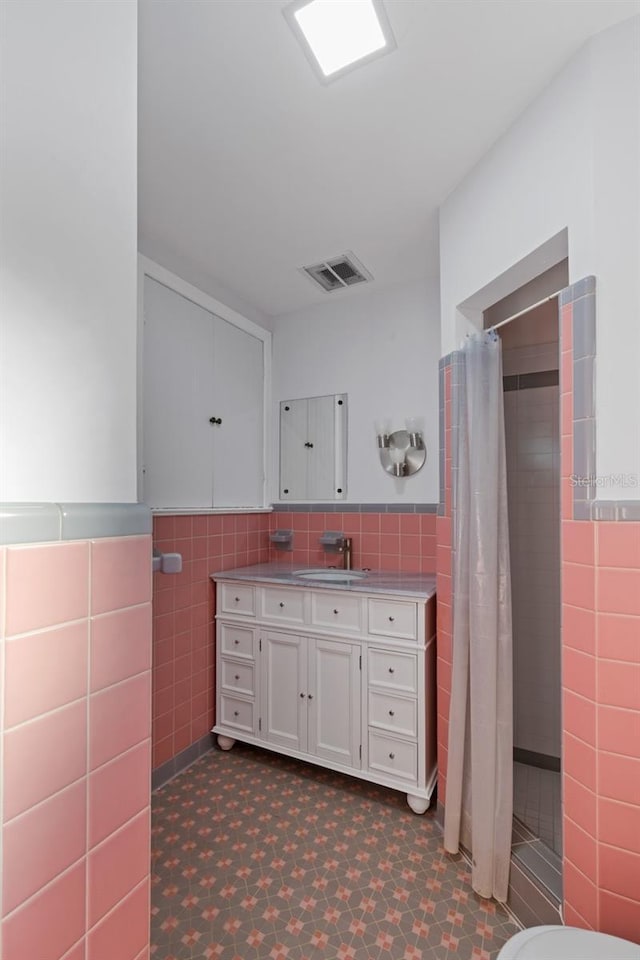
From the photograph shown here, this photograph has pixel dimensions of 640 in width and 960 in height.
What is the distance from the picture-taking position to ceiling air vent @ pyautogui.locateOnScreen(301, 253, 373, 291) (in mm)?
2395

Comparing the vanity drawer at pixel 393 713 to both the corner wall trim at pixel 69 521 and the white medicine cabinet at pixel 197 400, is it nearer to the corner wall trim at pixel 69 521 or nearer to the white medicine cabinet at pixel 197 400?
the white medicine cabinet at pixel 197 400

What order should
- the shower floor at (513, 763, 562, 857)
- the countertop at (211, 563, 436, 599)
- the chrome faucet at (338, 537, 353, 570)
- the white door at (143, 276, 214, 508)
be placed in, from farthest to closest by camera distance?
the chrome faucet at (338, 537, 353, 570) → the white door at (143, 276, 214, 508) → the countertop at (211, 563, 436, 599) → the shower floor at (513, 763, 562, 857)

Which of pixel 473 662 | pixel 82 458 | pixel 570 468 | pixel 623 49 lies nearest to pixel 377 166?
pixel 623 49

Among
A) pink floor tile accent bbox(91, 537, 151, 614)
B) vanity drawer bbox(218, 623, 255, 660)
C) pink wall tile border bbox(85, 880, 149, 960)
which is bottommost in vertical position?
vanity drawer bbox(218, 623, 255, 660)

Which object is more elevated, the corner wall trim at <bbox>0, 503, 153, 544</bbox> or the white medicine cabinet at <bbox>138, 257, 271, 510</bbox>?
the white medicine cabinet at <bbox>138, 257, 271, 510</bbox>

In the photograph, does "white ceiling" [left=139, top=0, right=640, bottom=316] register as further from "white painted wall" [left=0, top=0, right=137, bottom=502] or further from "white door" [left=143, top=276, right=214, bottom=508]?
"white painted wall" [left=0, top=0, right=137, bottom=502]

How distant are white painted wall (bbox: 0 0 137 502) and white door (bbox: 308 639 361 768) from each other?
160 cm

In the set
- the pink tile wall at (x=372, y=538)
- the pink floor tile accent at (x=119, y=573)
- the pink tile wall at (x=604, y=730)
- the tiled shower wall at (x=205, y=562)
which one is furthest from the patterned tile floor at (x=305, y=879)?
the pink floor tile accent at (x=119, y=573)

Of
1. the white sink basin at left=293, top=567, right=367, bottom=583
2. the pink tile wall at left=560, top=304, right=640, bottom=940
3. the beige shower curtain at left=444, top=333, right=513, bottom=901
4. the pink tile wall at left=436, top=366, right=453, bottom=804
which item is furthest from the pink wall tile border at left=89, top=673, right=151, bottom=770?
the white sink basin at left=293, top=567, right=367, bottom=583

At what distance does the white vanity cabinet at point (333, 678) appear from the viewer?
1938mm

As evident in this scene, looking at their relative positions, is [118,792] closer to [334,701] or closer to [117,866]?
[117,866]

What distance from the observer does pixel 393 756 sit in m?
1.96

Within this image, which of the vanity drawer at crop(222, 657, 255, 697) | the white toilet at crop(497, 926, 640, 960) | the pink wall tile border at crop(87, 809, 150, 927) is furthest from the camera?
the vanity drawer at crop(222, 657, 255, 697)

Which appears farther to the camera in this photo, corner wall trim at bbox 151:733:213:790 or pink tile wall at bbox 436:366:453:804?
corner wall trim at bbox 151:733:213:790
